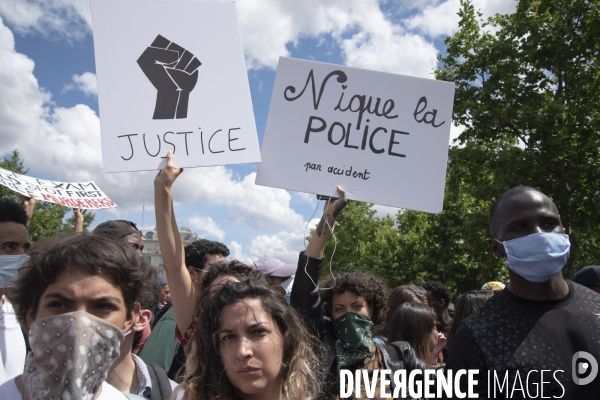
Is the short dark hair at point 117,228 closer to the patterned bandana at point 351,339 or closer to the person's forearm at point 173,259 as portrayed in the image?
the person's forearm at point 173,259

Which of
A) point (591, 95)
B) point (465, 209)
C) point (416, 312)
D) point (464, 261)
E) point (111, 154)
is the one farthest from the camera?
point (464, 261)

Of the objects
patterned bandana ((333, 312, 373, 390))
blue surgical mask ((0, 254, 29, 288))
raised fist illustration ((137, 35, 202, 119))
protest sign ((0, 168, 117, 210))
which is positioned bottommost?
patterned bandana ((333, 312, 373, 390))

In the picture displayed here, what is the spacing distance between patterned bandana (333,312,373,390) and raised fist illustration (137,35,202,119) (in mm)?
1488

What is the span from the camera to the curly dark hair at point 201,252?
400cm

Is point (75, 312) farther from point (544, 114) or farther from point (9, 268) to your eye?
point (544, 114)

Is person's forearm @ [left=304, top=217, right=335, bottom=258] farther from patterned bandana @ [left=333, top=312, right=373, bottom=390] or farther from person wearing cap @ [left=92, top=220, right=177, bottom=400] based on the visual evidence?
person wearing cap @ [left=92, top=220, right=177, bottom=400]

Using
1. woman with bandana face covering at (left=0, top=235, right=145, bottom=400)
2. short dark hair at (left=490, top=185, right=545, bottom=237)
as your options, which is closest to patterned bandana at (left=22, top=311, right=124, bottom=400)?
woman with bandana face covering at (left=0, top=235, right=145, bottom=400)

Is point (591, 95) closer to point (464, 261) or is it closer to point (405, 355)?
point (464, 261)

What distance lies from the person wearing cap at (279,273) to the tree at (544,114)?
7853 mm

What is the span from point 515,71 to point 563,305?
11.6 meters

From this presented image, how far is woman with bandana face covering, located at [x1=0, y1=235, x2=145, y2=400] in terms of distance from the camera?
1.56 metres

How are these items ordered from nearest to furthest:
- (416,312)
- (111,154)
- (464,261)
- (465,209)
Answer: (111,154) → (416,312) → (465,209) → (464,261)

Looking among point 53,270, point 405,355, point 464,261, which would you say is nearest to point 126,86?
point 53,270

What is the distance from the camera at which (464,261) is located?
20078mm
